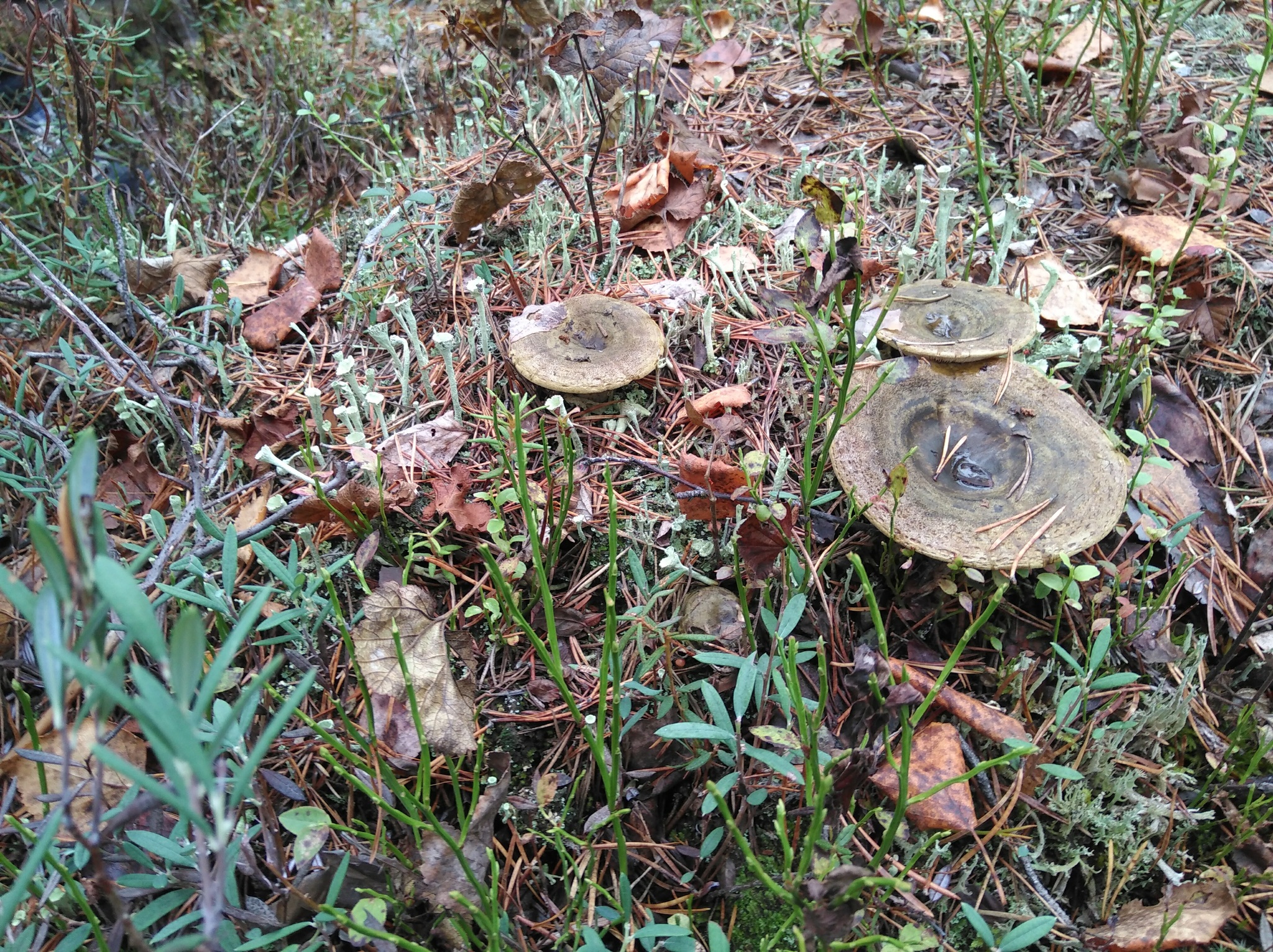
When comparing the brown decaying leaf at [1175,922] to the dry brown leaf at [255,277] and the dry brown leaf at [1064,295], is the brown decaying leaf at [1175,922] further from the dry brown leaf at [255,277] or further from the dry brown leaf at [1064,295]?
the dry brown leaf at [255,277]

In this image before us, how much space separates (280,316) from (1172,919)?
3328mm

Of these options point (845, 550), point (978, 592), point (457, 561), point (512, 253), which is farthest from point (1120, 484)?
point (512, 253)

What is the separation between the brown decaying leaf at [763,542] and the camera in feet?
7.50

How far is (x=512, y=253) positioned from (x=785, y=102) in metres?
1.73

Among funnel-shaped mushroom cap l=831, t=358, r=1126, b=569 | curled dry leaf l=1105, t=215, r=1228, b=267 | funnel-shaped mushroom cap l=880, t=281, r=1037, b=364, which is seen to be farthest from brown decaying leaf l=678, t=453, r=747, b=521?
curled dry leaf l=1105, t=215, r=1228, b=267

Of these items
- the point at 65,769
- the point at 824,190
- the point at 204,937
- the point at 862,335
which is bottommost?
the point at 862,335

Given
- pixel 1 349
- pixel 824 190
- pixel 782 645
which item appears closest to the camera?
pixel 782 645

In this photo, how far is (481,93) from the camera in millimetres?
4457

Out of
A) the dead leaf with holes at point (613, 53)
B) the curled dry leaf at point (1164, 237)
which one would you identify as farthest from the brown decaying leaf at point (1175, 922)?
the dead leaf with holes at point (613, 53)

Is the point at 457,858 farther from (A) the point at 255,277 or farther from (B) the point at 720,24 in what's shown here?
(B) the point at 720,24

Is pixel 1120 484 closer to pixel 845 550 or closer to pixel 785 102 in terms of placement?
pixel 845 550

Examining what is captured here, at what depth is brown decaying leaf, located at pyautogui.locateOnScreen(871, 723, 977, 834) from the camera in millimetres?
2051

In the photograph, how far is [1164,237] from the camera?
322 centimetres

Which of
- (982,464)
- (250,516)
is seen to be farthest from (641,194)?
(250,516)
